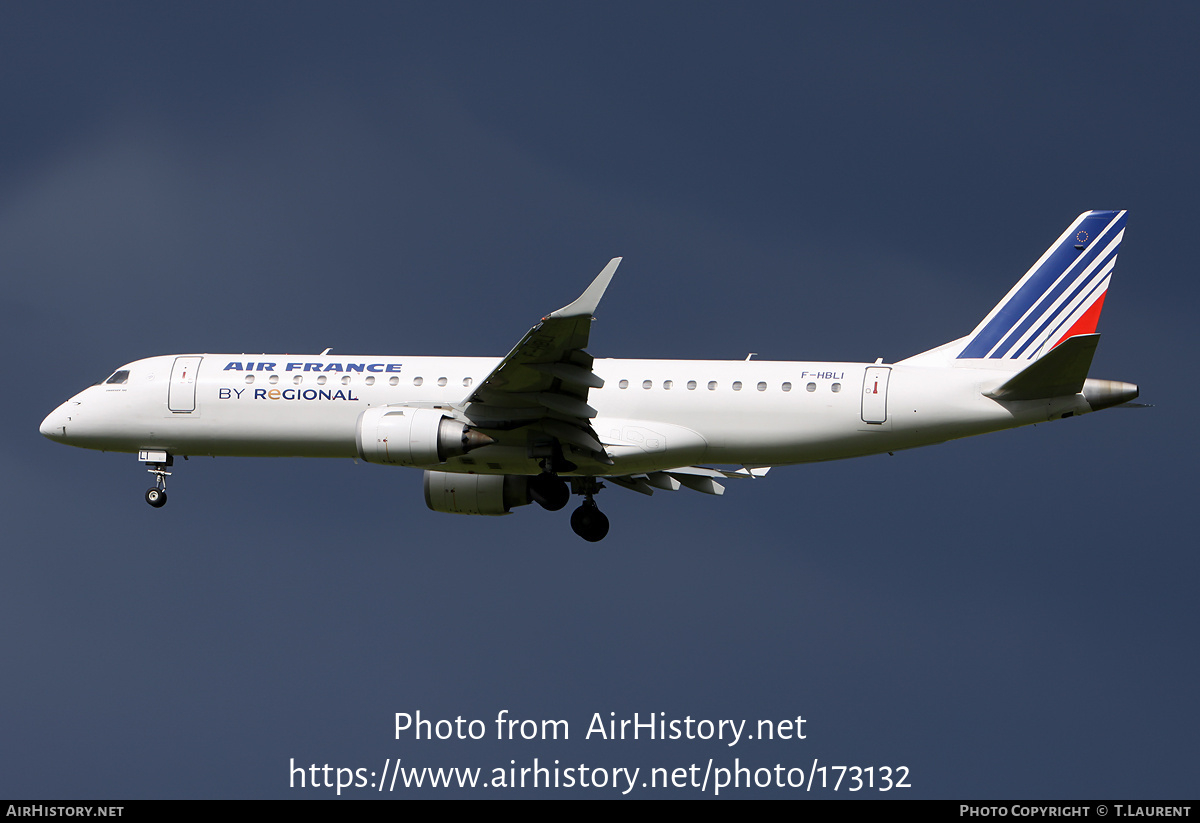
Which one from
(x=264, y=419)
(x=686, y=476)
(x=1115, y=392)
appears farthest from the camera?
(x=686, y=476)

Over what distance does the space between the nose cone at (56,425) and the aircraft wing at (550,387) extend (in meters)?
12.9

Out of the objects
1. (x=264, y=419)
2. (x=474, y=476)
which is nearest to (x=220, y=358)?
(x=264, y=419)

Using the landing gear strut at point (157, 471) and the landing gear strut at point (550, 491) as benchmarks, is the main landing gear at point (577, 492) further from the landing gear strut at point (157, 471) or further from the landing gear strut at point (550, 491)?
the landing gear strut at point (157, 471)

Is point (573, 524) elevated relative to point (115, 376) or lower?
lower

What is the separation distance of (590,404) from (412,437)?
188 inches

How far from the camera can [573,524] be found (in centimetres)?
3838

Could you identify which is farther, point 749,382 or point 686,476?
point 686,476

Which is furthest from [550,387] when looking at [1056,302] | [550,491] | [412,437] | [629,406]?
[1056,302]

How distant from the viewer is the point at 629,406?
3491cm

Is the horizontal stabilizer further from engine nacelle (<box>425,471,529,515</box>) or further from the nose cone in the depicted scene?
the nose cone

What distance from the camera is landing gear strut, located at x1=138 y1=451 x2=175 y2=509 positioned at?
37.9 m

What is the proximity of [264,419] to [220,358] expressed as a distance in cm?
273

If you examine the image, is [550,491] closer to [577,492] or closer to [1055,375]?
[577,492]

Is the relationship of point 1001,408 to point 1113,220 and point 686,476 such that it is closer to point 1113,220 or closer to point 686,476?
point 1113,220
